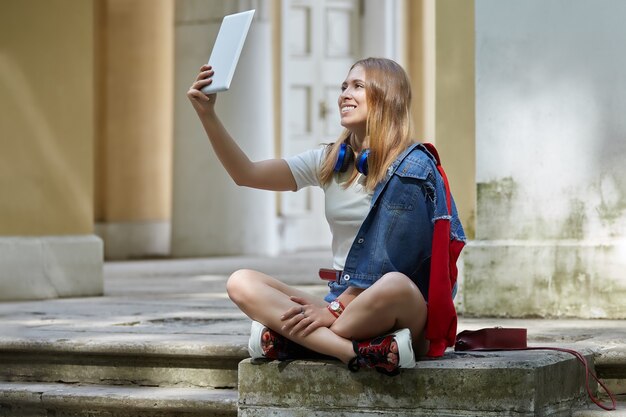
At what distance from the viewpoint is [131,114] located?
1195 cm

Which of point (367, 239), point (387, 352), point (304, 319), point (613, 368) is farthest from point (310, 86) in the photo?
point (387, 352)

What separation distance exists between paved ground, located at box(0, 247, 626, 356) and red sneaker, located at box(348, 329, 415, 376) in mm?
746

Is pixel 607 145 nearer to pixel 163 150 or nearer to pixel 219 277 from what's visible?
pixel 219 277

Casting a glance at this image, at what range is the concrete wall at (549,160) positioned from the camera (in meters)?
5.47

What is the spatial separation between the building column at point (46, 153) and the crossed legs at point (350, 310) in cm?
332

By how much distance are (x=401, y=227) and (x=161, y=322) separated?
6.26 feet

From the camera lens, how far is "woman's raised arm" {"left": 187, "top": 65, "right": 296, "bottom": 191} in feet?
12.6

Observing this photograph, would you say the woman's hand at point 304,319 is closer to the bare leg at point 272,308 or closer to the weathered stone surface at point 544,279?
the bare leg at point 272,308

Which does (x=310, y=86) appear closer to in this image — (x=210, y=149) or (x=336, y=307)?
(x=210, y=149)

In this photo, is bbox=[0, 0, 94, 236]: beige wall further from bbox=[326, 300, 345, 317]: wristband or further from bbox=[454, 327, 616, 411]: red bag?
bbox=[454, 327, 616, 411]: red bag

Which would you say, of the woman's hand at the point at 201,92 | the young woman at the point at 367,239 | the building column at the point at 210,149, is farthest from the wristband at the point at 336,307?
the building column at the point at 210,149

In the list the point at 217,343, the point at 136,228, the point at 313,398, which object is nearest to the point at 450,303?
the point at 313,398

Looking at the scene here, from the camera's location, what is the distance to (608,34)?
18.0 feet

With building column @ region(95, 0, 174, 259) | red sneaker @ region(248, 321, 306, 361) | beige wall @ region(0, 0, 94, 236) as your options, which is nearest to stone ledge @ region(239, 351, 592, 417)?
red sneaker @ region(248, 321, 306, 361)
